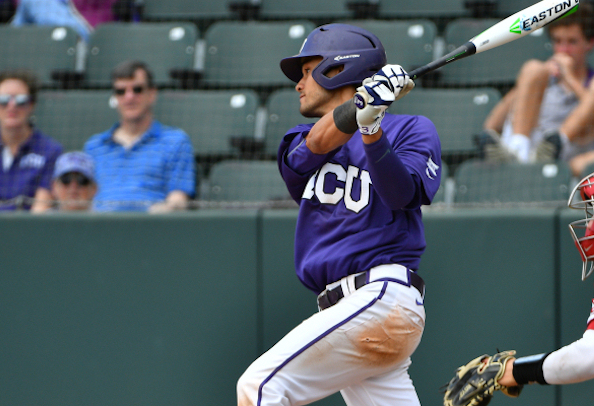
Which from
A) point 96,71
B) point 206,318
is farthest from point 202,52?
point 206,318

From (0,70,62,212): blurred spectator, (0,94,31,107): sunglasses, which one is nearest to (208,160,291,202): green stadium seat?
(0,70,62,212): blurred spectator

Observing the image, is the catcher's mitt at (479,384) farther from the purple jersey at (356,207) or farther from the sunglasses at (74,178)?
the sunglasses at (74,178)

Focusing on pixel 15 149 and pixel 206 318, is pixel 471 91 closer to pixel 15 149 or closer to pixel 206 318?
pixel 206 318

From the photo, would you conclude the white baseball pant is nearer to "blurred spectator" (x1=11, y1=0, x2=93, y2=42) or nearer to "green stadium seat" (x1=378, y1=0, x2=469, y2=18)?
"green stadium seat" (x1=378, y1=0, x2=469, y2=18)

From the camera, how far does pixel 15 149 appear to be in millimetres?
4184

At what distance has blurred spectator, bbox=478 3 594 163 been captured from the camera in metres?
3.95

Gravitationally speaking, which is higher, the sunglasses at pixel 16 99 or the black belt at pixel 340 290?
the sunglasses at pixel 16 99

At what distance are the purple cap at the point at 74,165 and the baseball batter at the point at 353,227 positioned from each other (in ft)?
5.58

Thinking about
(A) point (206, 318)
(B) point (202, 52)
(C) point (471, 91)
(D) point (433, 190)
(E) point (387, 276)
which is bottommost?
(A) point (206, 318)

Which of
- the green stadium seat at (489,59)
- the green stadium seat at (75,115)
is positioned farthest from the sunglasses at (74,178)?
the green stadium seat at (489,59)

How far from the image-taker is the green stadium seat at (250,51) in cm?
493

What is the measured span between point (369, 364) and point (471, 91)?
2.65 m

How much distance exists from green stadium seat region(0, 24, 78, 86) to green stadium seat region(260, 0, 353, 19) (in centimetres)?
145

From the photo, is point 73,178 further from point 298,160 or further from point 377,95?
point 377,95
